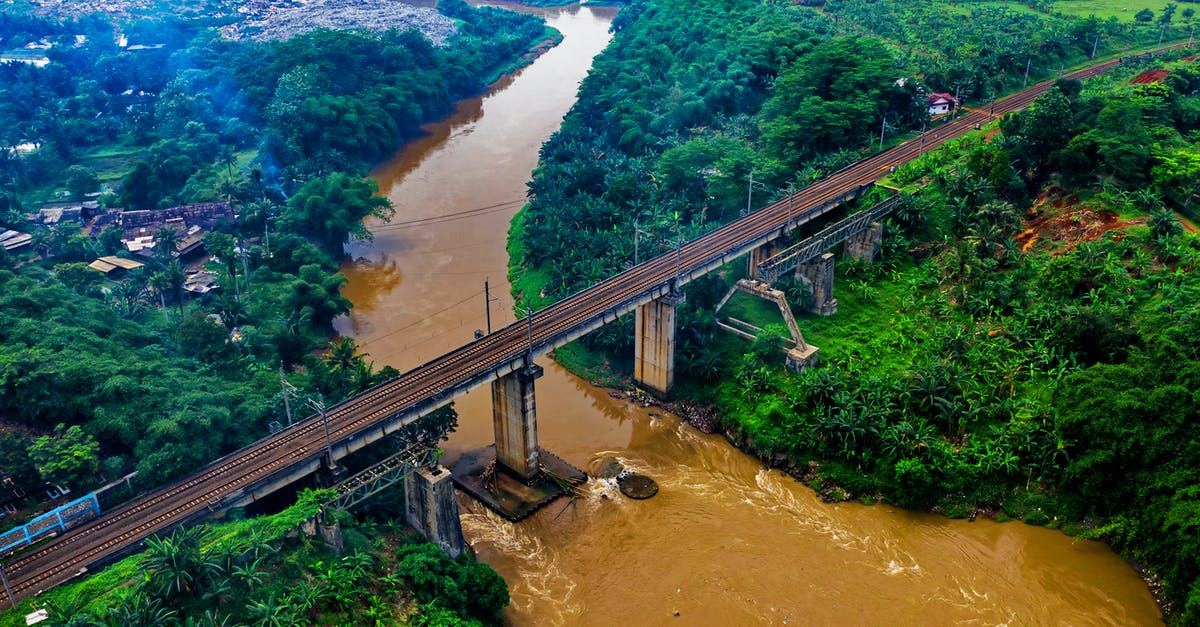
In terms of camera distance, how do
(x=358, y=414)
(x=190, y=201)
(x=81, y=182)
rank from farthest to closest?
(x=81, y=182) < (x=190, y=201) < (x=358, y=414)

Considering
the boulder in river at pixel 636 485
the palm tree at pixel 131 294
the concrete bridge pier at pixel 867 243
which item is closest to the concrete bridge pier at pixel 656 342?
the boulder in river at pixel 636 485

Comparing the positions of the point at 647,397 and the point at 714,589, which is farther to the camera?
the point at 647,397

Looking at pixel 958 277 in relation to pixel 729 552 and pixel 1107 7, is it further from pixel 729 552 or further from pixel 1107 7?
pixel 1107 7

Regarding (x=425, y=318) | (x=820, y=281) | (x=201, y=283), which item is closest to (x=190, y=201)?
(x=201, y=283)

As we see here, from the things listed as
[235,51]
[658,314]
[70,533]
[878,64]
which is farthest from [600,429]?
[235,51]

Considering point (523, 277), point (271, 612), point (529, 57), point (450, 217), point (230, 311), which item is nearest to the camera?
point (271, 612)

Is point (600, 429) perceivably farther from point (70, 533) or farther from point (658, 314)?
point (70, 533)

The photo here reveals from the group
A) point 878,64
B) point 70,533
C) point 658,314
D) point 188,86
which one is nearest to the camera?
point 70,533
